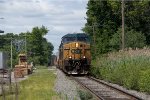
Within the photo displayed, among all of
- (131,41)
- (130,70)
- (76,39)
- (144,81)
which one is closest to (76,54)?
(76,39)

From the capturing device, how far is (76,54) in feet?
166

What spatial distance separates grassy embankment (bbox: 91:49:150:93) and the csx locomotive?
5.56 metres

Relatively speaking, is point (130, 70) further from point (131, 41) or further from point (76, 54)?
point (131, 41)

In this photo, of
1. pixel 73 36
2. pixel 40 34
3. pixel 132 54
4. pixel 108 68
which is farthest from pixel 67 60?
pixel 40 34

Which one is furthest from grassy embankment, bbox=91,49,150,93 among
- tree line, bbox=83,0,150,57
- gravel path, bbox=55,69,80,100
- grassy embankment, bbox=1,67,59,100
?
tree line, bbox=83,0,150,57

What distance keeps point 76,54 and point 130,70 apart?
18833 mm

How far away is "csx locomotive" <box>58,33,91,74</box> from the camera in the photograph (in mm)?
50219

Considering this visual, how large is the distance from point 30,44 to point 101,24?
7317 centimetres

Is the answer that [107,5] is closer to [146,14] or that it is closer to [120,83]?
[146,14]

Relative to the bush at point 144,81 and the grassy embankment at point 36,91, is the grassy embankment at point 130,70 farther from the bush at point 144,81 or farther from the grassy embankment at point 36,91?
the grassy embankment at point 36,91

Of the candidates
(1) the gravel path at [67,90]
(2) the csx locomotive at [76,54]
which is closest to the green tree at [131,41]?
(2) the csx locomotive at [76,54]

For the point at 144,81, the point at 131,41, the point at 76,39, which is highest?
the point at 131,41

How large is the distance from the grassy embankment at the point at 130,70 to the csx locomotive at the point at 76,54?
556 centimetres

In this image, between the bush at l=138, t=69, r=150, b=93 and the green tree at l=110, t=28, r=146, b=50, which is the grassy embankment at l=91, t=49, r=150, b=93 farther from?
the green tree at l=110, t=28, r=146, b=50
